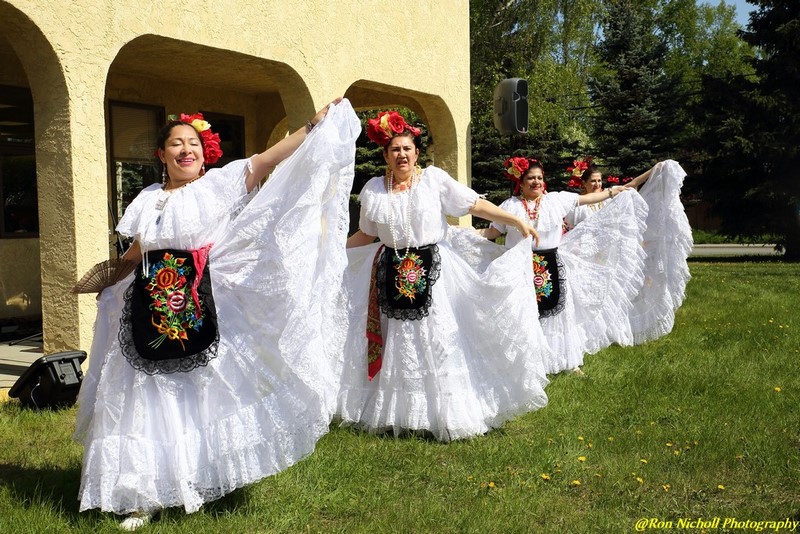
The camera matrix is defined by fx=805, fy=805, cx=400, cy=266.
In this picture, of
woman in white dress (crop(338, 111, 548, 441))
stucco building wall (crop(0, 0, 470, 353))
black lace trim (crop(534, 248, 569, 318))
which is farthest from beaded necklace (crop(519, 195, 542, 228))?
stucco building wall (crop(0, 0, 470, 353))

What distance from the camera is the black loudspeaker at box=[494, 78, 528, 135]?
35.9ft

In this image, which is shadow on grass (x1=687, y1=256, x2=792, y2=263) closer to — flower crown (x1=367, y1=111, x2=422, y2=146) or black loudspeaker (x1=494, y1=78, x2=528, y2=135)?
black loudspeaker (x1=494, y1=78, x2=528, y2=135)

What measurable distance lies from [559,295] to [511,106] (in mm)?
4425

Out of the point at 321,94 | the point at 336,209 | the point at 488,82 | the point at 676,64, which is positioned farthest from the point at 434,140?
the point at 676,64

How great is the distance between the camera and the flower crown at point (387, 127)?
537 cm

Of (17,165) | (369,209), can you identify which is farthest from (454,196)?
(17,165)

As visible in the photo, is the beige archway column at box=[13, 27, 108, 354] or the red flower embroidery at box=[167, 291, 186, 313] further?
the beige archway column at box=[13, 27, 108, 354]

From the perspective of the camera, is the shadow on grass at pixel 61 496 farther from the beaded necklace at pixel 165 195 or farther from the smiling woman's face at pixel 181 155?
the smiling woman's face at pixel 181 155

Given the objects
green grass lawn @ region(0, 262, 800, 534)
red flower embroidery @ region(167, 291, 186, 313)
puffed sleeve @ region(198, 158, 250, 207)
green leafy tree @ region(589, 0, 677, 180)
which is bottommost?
green grass lawn @ region(0, 262, 800, 534)

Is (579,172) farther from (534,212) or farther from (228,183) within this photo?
(228,183)

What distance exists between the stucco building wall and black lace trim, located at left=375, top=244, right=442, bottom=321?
98.4 inches

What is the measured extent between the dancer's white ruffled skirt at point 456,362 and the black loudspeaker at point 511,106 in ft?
19.1

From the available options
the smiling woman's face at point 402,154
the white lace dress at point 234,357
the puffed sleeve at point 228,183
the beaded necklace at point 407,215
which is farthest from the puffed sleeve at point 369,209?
the puffed sleeve at point 228,183

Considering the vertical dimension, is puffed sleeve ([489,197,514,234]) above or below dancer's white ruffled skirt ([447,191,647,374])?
above
